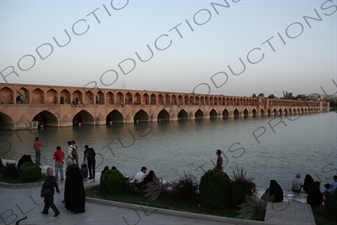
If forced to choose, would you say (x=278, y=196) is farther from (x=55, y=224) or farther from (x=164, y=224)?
(x=55, y=224)

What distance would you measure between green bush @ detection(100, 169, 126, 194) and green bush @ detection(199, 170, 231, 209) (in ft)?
5.14

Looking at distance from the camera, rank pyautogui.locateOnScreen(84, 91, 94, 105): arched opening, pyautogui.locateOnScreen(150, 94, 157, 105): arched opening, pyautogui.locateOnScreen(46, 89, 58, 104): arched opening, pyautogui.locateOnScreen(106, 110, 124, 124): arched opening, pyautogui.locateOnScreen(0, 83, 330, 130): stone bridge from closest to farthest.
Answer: pyautogui.locateOnScreen(0, 83, 330, 130): stone bridge, pyautogui.locateOnScreen(46, 89, 58, 104): arched opening, pyautogui.locateOnScreen(84, 91, 94, 105): arched opening, pyautogui.locateOnScreen(106, 110, 124, 124): arched opening, pyautogui.locateOnScreen(150, 94, 157, 105): arched opening

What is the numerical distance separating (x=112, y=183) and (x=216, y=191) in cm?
185

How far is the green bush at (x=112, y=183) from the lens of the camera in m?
5.62

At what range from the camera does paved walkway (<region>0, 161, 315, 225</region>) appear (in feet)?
14.1

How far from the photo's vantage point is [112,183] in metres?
5.62

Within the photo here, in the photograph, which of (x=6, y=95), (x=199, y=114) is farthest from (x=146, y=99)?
(x=6, y=95)

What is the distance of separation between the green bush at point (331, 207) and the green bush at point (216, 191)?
1321mm

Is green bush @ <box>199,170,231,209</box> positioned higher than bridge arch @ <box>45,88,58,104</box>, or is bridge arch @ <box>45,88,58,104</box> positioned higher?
bridge arch @ <box>45,88,58,104</box>

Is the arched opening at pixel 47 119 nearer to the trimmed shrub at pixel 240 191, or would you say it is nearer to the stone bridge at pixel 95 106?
the stone bridge at pixel 95 106

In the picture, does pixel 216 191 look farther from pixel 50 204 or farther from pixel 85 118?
pixel 85 118

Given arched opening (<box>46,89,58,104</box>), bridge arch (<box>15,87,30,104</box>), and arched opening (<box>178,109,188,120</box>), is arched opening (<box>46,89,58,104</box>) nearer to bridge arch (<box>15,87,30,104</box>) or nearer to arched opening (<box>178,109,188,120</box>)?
bridge arch (<box>15,87,30,104</box>)

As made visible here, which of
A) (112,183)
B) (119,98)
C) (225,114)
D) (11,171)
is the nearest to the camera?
(112,183)

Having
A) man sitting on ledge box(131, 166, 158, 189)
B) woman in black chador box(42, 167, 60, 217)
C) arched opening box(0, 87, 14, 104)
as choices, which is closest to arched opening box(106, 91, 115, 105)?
arched opening box(0, 87, 14, 104)
